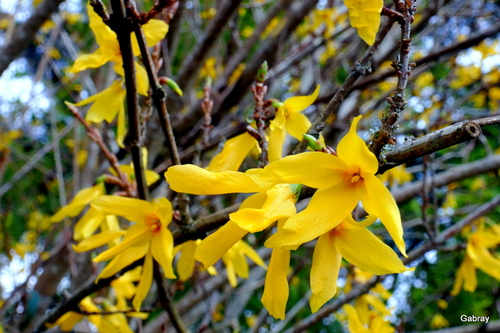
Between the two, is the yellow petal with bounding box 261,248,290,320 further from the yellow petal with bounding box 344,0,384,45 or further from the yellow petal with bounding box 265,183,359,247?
the yellow petal with bounding box 344,0,384,45

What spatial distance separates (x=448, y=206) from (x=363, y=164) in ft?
11.9

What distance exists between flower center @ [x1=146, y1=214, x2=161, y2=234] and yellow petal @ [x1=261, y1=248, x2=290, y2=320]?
34cm

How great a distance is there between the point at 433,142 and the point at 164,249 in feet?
1.86

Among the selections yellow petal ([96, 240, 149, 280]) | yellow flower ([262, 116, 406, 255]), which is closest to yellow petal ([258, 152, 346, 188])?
yellow flower ([262, 116, 406, 255])

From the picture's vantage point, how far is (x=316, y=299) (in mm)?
636

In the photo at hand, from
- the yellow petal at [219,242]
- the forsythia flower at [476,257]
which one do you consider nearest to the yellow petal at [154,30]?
the yellow petal at [219,242]

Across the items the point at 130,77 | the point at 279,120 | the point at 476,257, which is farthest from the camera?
the point at 476,257

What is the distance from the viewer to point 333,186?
2.16 feet

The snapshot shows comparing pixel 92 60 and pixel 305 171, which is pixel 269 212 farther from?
pixel 92 60

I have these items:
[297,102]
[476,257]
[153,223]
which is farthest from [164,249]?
[476,257]

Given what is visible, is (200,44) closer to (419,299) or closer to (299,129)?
(299,129)

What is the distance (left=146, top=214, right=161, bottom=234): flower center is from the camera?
0.90 metres

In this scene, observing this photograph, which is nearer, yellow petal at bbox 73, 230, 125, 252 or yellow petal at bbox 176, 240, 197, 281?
yellow petal at bbox 73, 230, 125, 252

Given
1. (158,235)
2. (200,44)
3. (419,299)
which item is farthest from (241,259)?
(419,299)
